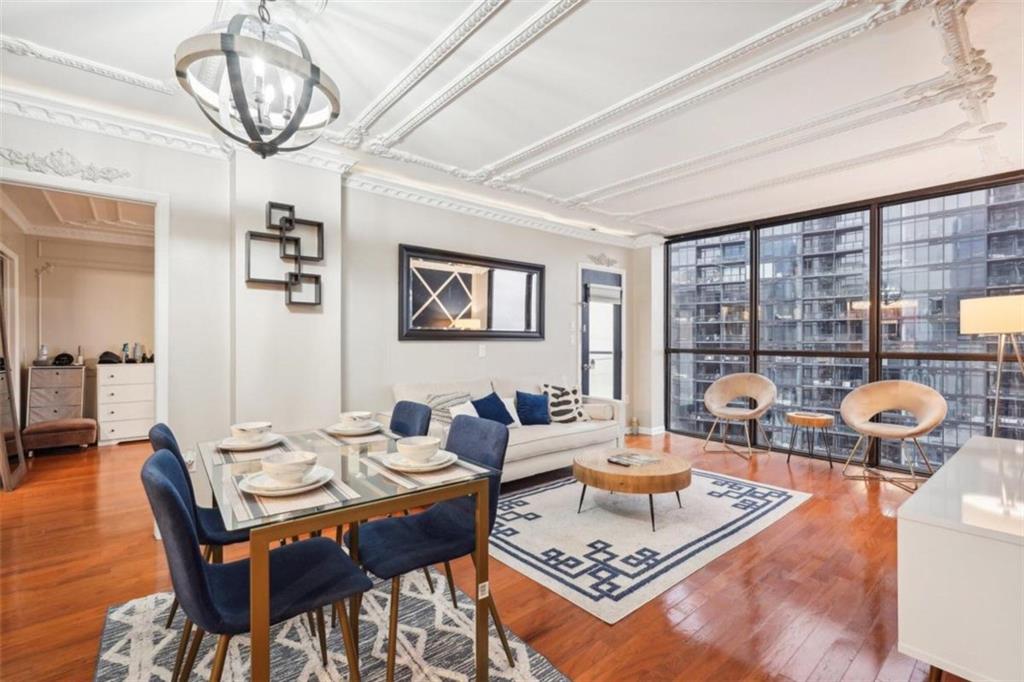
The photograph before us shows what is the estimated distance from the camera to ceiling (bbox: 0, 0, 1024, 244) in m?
2.04

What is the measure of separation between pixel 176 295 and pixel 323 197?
4.00ft

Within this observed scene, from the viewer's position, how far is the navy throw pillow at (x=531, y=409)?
175 inches

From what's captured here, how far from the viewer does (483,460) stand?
2133 millimetres

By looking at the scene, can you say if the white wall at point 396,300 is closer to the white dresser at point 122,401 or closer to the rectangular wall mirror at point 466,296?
the rectangular wall mirror at point 466,296

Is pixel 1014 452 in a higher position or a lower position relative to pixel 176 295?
lower

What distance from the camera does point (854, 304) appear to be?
4.86 metres

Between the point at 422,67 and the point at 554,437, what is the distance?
9.56 feet

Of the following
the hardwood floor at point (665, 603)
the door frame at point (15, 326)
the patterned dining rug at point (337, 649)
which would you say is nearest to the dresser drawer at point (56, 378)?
the door frame at point (15, 326)

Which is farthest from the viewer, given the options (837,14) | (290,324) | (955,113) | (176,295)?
(290,324)

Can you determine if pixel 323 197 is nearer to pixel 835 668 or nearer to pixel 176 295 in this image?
pixel 176 295

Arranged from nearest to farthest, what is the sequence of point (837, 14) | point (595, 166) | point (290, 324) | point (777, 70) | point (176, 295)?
point (837, 14) < point (777, 70) < point (176, 295) < point (290, 324) < point (595, 166)

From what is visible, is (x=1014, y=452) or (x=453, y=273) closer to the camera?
(x=1014, y=452)

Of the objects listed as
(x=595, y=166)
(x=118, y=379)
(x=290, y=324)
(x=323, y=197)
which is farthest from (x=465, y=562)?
(x=118, y=379)

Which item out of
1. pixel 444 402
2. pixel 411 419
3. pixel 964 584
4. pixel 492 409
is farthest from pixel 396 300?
pixel 964 584
